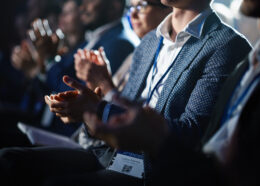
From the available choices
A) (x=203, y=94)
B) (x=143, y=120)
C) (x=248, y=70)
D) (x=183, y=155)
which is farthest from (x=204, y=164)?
(x=203, y=94)

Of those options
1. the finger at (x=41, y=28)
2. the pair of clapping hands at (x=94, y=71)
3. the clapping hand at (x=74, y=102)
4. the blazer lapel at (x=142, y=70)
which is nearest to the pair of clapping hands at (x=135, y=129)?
the clapping hand at (x=74, y=102)

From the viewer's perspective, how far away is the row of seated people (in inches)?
30.9

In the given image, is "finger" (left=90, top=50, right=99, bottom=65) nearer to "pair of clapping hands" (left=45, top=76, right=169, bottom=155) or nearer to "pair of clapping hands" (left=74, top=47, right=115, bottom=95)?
"pair of clapping hands" (left=74, top=47, right=115, bottom=95)

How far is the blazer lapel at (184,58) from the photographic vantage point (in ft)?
4.18

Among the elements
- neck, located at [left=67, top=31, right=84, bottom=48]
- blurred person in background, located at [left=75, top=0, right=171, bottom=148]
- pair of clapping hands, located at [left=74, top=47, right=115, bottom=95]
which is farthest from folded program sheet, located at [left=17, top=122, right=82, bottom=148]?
neck, located at [left=67, top=31, right=84, bottom=48]

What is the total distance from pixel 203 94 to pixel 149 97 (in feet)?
0.88

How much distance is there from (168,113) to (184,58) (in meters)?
0.23

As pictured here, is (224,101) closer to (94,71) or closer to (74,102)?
(74,102)

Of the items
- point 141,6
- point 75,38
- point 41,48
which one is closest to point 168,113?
point 141,6

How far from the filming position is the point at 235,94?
Answer: 0.94 meters

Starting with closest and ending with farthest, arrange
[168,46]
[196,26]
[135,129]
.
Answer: [135,129] → [196,26] → [168,46]

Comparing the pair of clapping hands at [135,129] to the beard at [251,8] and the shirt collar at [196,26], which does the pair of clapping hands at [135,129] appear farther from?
the shirt collar at [196,26]

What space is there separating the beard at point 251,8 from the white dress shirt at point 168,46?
350mm

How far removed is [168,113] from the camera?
1284 mm
